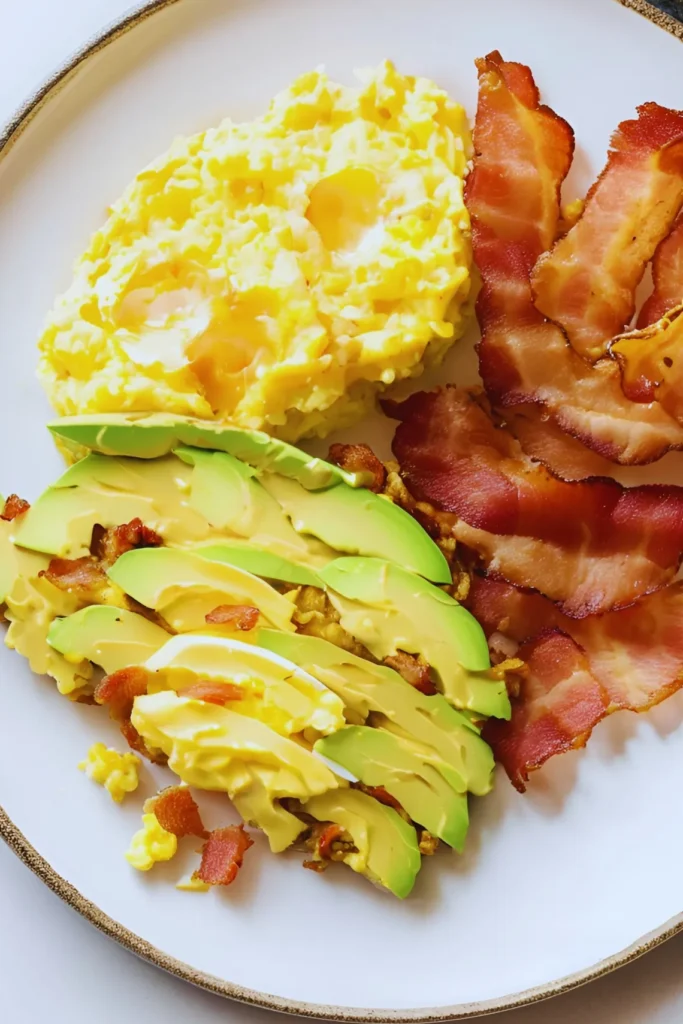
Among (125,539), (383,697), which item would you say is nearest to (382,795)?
(383,697)

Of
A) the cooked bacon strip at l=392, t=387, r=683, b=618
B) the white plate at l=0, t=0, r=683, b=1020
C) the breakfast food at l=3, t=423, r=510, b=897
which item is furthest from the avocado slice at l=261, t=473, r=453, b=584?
the white plate at l=0, t=0, r=683, b=1020

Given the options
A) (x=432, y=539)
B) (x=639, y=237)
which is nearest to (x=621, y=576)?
(x=432, y=539)

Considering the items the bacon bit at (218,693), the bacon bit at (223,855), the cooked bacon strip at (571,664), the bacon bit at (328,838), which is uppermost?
the bacon bit at (218,693)

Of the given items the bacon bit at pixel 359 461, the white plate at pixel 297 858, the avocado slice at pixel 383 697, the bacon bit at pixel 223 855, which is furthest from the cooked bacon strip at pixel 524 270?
the bacon bit at pixel 223 855

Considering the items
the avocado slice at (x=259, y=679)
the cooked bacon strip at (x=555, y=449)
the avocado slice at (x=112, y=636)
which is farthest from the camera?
the cooked bacon strip at (x=555, y=449)

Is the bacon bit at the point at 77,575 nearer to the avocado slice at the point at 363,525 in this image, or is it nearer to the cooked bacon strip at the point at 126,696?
the cooked bacon strip at the point at 126,696

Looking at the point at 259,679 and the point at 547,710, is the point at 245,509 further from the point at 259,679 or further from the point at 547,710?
the point at 547,710
